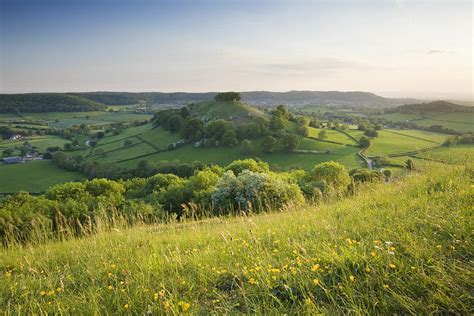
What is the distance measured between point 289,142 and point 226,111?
2008 inches

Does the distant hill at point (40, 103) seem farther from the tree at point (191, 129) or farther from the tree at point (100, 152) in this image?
the tree at point (191, 129)

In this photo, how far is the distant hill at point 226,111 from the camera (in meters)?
122

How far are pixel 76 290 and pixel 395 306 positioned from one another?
4.46 metres

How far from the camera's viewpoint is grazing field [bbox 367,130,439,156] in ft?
252

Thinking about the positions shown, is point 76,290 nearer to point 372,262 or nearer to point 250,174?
point 372,262

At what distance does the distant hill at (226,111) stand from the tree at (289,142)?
3617 centimetres

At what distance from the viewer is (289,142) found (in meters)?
85.1

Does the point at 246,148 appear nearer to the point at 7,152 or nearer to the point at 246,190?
the point at 246,190

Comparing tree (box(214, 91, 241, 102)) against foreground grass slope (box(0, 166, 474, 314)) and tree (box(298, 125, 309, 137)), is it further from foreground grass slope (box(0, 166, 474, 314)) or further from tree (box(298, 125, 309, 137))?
foreground grass slope (box(0, 166, 474, 314))

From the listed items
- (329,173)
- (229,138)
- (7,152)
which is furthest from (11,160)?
(329,173)

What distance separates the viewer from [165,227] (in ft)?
28.2

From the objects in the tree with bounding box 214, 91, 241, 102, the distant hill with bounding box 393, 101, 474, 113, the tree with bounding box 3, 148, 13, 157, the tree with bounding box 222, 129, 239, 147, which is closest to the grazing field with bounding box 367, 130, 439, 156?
the distant hill with bounding box 393, 101, 474, 113

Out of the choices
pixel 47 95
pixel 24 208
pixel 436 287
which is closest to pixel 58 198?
pixel 24 208

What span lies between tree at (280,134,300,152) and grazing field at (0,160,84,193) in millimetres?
57472
